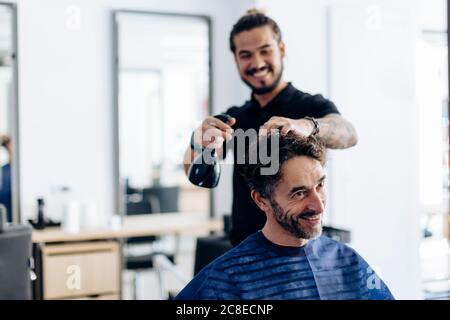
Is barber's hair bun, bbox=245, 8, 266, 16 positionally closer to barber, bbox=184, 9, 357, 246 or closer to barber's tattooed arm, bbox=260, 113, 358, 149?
barber, bbox=184, 9, 357, 246

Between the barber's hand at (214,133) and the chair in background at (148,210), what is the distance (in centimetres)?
117

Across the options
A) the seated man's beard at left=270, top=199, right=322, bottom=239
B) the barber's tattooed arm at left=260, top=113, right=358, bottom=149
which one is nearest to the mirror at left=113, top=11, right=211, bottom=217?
the barber's tattooed arm at left=260, top=113, right=358, bottom=149

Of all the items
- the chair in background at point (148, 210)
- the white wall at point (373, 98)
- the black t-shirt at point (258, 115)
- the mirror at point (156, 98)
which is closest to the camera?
the black t-shirt at point (258, 115)

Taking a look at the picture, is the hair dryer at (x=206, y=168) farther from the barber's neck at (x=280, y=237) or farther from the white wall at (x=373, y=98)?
the white wall at (x=373, y=98)

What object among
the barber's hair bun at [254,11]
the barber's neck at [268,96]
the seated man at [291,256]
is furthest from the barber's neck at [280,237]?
the barber's hair bun at [254,11]

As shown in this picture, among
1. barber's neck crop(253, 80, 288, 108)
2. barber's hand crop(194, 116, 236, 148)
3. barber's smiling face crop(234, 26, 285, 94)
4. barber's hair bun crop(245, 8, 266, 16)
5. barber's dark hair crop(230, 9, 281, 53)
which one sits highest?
barber's hair bun crop(245, 8, 266, 16)

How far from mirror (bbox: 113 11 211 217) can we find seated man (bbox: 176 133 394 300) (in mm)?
623

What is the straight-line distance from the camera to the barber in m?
1.11

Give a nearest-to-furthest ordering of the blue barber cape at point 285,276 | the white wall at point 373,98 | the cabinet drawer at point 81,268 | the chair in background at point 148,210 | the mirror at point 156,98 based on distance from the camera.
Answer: the blue barber cape at point 285,276, the white wall at point 373,98, the cabinet drawer at point 81,268, the mirror at point 156,98, the chair in background at point 148,210

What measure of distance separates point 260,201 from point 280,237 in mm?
87

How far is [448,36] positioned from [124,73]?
1.27 metres

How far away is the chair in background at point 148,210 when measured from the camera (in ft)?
8.25

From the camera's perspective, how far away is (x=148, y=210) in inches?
102
